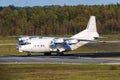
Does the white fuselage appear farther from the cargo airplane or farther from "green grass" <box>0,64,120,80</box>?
"green grass" <box>0,64,120,80</box>

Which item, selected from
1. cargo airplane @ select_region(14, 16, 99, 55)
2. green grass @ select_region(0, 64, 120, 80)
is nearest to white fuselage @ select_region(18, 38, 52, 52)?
cargo airplane @ select_region(14, 16, 99, 55)

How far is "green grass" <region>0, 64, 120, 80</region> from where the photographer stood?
41.8 m

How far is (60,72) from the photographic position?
46219 mm

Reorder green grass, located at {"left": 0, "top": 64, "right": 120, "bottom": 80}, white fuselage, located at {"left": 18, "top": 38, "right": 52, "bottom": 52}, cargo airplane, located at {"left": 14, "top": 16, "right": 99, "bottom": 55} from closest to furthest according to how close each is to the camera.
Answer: green grass, located at {"left": 0, "top": 64, "right": 120, "bottom": 80} → white fuselage, located at {"left": 18, "top": 38, "right": 52, "bottom": 52} → cargo airplane, located at {"left": 14, "top": 16, "right": 99, "bottom": 55}

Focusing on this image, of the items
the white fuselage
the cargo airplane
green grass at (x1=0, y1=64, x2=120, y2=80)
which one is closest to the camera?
green grass at (x1=0, y1=64, x2=120, y2=80)

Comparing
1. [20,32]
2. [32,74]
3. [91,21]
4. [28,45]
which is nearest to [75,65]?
[32,74]

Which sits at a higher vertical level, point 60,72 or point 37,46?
point 60,72

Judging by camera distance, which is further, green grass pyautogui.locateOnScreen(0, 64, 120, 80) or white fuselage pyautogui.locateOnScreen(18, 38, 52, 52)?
white fuselage pyautogui.locateOnScreen(18, 38, 52, 52)

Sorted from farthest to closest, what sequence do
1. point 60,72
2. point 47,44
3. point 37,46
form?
point 47,44, point 37,46, point 60,72

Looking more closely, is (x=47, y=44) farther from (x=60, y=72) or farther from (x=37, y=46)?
(x=60, y=72)

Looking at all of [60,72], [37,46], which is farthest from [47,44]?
[60,72]

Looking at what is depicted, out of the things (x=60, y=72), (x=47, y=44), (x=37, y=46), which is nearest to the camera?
(x=60, y=72)

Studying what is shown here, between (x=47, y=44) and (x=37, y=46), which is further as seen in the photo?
(x=47, y=44)

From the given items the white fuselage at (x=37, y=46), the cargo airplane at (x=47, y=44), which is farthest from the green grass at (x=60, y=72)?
the cargo airplane at (x=47, y=44)
